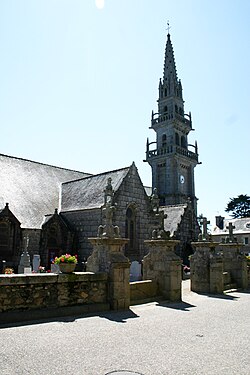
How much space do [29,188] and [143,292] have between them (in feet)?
53.2

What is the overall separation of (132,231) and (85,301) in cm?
1455

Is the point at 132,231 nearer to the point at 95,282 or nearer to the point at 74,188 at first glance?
the point at 74,188

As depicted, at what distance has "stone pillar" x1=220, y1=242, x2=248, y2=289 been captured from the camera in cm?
1594

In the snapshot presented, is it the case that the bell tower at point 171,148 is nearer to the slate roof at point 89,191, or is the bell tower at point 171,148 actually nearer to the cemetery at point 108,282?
the slate roof at point 89,191

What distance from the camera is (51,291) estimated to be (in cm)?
787

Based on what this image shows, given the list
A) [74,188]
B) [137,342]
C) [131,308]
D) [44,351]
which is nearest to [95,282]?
[131,308]

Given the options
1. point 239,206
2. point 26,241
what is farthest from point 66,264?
point 239,206

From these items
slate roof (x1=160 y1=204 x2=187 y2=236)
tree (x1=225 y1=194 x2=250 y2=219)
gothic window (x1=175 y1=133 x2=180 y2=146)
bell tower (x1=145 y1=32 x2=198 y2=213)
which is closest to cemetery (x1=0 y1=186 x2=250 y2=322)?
slate roof (x1=160 y1=204 x2=187 y2=236)

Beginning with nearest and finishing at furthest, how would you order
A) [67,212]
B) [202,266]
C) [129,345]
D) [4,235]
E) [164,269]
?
[129,345]
[164,269]
[202,266]
[4,235]
[67,212]

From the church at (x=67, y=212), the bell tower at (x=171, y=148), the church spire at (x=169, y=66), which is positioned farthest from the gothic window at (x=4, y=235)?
the church spire at (x=169, y=66)

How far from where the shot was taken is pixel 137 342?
596 centimetres

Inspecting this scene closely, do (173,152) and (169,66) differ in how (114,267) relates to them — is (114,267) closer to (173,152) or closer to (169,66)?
(173,152)

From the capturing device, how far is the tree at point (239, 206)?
64.8 meters

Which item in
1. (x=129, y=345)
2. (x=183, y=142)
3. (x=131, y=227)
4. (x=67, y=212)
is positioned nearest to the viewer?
(x=129, y=345)
